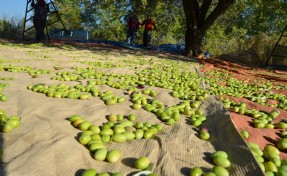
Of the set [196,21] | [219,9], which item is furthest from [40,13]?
[219,9]

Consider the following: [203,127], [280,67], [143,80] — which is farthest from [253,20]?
[203,127]

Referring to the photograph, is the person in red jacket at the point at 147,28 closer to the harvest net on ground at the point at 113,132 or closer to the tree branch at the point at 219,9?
the tree branch at the point at 219,9

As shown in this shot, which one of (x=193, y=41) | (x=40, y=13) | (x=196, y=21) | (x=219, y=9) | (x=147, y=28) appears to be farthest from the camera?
(x=147, y=28)

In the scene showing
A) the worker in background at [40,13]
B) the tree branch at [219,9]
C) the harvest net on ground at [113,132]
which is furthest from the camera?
the worker in background at [40,13]

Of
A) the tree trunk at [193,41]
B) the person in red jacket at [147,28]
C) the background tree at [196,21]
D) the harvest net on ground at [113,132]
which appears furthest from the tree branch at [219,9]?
the harvest net on ground at [113,132]

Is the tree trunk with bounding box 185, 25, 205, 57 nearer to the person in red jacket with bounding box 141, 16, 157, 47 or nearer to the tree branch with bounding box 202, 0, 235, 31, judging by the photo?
the tree branch with bounding box 202, 0, 235, 31

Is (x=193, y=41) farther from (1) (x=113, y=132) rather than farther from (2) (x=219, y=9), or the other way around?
(1) (x=113, y=132)

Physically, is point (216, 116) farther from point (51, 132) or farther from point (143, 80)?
point (143, 80)

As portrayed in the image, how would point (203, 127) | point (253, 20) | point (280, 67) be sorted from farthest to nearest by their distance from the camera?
point (253, 20), point (280, 67), point (203, 127)

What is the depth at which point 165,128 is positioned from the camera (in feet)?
9.37

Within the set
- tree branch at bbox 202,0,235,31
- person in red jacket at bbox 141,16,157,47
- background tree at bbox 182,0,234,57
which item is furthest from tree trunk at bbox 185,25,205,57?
person in red jacket at bbox 141,16,157,47

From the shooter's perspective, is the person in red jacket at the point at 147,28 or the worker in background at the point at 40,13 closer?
the worker in background at the point at 40,13

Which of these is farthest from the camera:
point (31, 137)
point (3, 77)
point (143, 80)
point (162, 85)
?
point (143, 80)

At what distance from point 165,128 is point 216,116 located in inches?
26.3
